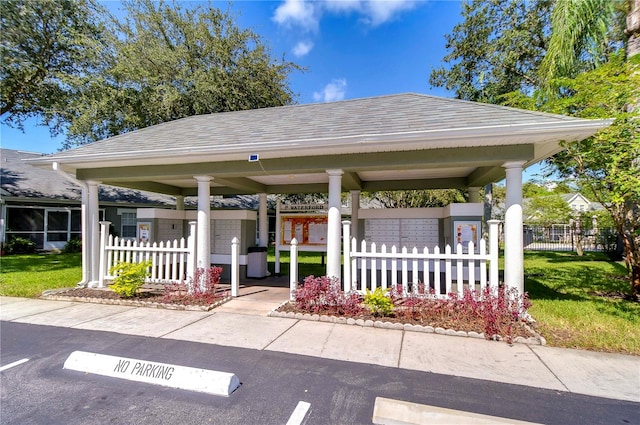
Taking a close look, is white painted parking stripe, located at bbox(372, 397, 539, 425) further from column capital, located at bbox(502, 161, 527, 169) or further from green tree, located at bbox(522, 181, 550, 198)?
green tree, located at bbox(522, 181, 550, 198)

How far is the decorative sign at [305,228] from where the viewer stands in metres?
9.33

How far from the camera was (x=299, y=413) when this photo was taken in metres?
2.82

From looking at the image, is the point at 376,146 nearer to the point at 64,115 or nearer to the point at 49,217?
the point at 64,115

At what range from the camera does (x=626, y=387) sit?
327 cm

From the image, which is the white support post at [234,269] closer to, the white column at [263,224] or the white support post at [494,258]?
the white column at [263,224]

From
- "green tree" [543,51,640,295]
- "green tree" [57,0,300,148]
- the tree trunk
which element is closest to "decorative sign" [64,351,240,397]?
"green tree" [543,51,640,295]

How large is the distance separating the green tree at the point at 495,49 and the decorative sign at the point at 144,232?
16.1 m

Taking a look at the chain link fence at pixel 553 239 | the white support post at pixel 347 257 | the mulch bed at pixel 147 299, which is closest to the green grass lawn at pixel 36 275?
the mulch bed at pixel 147 299

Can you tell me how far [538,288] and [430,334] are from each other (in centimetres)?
528

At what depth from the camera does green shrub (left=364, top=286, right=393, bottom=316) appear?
5285 mm

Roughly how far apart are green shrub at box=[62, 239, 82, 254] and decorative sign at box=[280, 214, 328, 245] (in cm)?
1352

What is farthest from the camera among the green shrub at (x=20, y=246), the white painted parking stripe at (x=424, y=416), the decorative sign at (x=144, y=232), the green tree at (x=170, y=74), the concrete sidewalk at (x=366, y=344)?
the green shrub at (x=20, y=246)

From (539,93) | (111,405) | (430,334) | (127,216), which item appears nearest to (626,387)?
(430,334)

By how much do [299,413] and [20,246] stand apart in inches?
743
